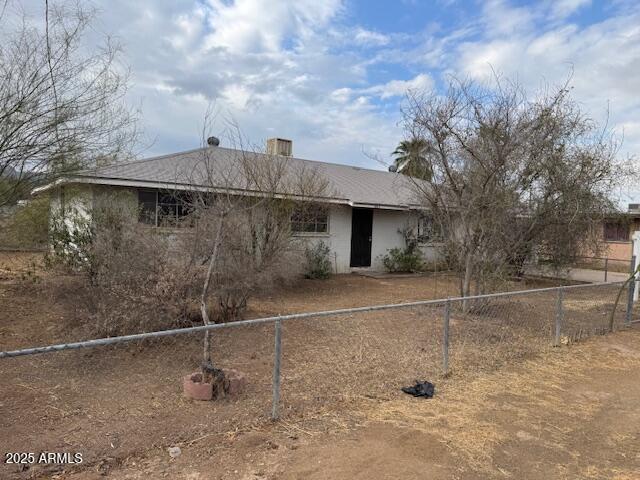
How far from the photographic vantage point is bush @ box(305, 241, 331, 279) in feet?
44.9

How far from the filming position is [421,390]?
5.09 meters

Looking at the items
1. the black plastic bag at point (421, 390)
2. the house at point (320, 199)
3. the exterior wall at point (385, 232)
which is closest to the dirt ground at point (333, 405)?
the black plastic bag at point (421, 390)

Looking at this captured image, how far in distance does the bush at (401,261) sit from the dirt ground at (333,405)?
856cm

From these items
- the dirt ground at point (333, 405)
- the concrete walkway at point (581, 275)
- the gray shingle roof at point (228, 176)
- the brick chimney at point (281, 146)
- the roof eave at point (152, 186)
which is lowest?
the dirt ground at point (333, 405)

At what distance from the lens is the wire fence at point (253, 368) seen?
397 cm

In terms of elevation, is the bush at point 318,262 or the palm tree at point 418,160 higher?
the palm tree at point 418,160

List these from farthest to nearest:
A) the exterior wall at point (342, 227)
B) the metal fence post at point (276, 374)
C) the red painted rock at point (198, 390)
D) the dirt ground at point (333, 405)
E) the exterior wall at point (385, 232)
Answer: the exterior wall at point (385, 232)
the exterior wall at point (342, 227)
the red painted rock at point (198, 390)
the metal fence post at point (276, 374)
the dirt ground at point (333, 405)

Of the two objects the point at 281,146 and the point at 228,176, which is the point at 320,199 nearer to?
the point at 228,176

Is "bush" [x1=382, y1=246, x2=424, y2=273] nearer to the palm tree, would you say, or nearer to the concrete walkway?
the concrete walkway

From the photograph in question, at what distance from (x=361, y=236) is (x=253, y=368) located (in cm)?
1137

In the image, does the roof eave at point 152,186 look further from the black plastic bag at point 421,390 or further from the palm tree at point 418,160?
the black plastic bag at point 421,390

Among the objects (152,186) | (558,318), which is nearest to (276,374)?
(558,318)

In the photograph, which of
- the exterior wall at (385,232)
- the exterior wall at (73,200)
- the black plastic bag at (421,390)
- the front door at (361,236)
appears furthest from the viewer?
the exterior wall at (385,232)

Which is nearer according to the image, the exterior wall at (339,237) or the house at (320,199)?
the house at (320,199)
